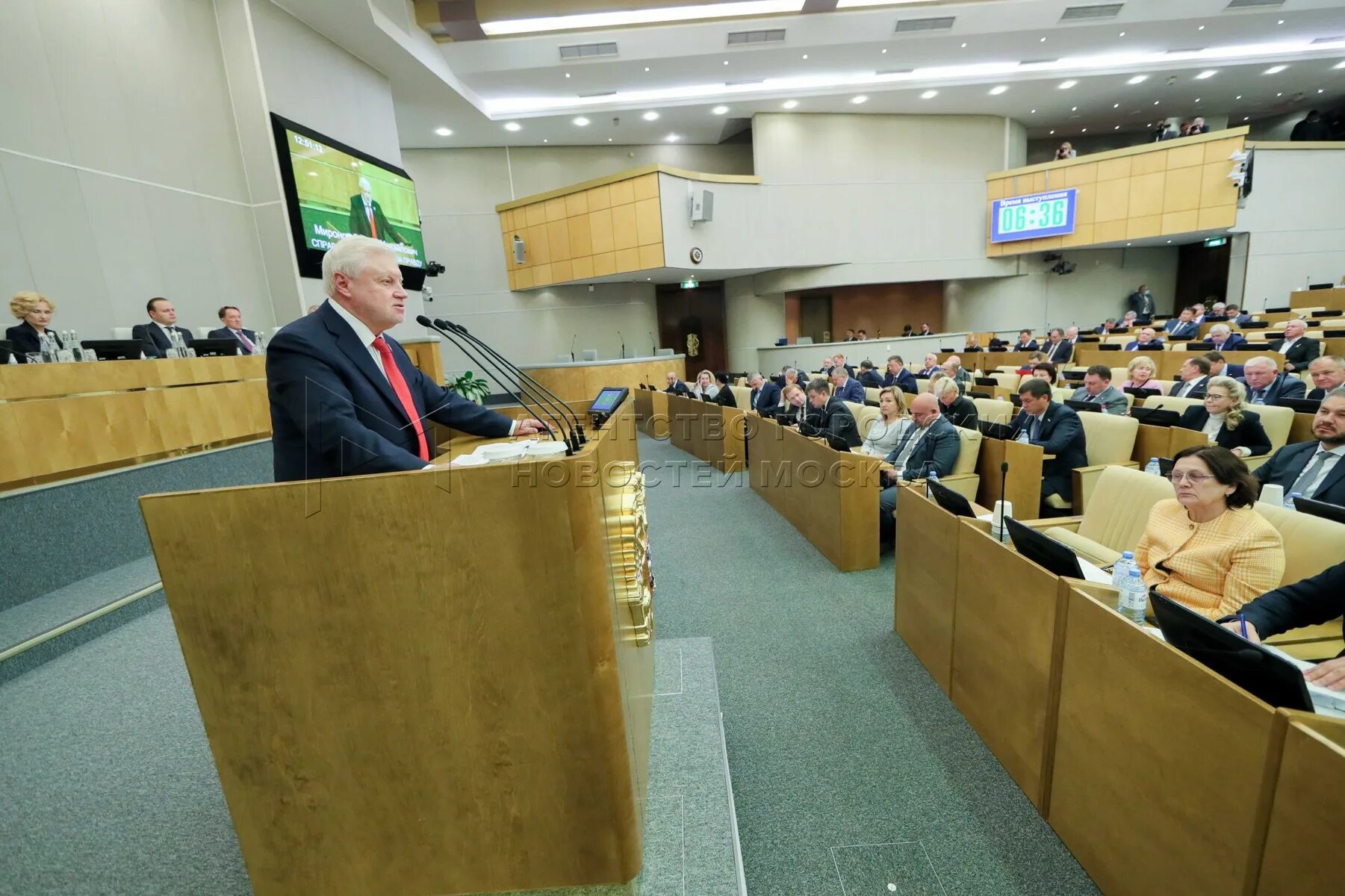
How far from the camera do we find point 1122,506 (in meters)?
2.60

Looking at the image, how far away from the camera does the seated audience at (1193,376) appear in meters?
5.00

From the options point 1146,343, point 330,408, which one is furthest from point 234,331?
point 1146,343

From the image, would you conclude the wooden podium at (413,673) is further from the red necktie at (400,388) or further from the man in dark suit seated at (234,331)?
the man in dark suit seated at (234,331)

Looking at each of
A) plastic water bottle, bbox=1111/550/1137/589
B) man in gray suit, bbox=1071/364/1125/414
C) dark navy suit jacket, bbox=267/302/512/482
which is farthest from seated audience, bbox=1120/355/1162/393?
dark navy suit jacket, bbox=267/302/512/482

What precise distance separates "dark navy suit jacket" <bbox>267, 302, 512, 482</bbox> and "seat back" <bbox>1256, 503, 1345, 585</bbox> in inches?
111

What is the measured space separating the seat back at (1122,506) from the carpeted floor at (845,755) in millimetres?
875

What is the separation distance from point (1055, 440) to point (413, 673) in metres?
4.26

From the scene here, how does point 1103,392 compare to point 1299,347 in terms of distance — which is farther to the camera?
point 1299,347

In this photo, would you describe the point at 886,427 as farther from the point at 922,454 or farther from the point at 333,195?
the point at 333,195

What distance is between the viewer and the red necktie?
151cm

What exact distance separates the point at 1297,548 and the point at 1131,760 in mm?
1206

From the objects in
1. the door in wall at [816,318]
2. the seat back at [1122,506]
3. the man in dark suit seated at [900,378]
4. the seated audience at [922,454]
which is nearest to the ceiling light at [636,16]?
the man in dark suit seated at [900,378]

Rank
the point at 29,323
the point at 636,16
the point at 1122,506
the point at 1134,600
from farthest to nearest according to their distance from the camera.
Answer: the point at 636,16
the point at 29,323
the point at 1122,506
the point at 1134,600

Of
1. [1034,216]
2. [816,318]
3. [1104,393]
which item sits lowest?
[1104,393]
